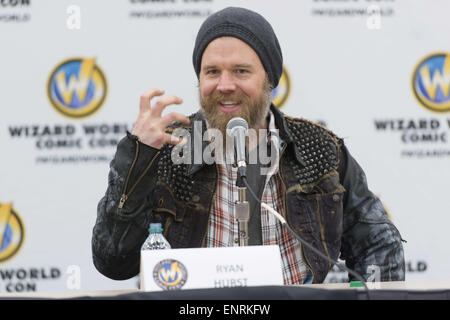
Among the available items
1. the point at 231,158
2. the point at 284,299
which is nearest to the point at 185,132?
the point at 231,158

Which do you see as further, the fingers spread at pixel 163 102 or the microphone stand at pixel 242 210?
the fingers spread at pixel 163 102

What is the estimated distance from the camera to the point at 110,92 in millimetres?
3479

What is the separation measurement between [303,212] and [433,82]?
1.33m

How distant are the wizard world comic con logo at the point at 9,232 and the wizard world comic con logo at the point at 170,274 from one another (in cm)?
191

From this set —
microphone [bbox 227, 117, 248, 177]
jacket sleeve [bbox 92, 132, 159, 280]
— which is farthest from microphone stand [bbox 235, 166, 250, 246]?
jacket sleeve [bbox 92, 132, 159, 280]

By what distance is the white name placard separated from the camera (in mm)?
1728

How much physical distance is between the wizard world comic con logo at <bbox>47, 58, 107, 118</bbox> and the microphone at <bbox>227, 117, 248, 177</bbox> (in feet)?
5.16

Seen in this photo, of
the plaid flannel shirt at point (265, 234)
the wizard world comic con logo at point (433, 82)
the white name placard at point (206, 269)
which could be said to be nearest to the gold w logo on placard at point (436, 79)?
the wizard world comic con logo at point (433, 82)

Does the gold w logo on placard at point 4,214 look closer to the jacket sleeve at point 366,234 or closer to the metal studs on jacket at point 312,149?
the metal studs on jacket at point 312,149

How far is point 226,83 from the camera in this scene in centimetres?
273

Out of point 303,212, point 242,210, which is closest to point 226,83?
point 303,212

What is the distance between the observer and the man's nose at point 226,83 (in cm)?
272

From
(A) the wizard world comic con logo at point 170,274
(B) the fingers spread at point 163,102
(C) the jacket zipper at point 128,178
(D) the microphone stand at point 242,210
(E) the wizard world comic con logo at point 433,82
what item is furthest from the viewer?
(E) the wizard world comic con logo at point 433,82

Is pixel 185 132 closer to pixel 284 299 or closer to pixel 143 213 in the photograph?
pixel 143 213
